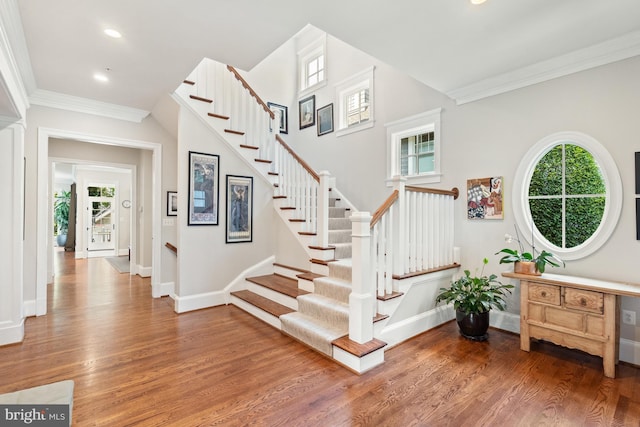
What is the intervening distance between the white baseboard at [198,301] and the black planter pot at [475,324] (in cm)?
315

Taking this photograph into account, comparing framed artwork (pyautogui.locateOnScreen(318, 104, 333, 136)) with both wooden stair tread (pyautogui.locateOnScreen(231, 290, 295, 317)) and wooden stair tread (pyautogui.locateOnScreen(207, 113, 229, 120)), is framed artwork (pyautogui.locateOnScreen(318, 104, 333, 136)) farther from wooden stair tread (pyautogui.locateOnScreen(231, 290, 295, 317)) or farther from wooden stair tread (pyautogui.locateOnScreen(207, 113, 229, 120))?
wooden stair tread (pyautogui.locateOnScreen(231, 290, 295, 317))

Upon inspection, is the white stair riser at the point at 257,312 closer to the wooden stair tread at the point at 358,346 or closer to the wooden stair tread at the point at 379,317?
the wooden stair tread at the point at 358,346

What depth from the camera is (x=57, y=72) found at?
3238 millimetres

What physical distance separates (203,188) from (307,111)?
2784 millimetres

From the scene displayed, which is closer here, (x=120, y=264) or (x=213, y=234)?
(x=213, y=234)

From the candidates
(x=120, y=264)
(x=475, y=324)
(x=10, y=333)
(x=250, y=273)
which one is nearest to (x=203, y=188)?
(x=250, y=273)

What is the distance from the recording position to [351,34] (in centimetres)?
254

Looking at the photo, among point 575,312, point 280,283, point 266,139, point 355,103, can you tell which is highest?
point 355,103

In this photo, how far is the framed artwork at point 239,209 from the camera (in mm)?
4461

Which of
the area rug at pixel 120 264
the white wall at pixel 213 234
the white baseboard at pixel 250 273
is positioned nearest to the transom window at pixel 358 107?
the white wall at pixel 213 234

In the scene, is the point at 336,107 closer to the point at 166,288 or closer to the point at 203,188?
the point at 203,188

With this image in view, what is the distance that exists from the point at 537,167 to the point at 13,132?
5505 millimetres

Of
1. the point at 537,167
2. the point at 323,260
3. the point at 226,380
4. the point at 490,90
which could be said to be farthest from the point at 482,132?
the point at 226,380

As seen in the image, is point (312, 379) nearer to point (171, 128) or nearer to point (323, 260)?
point (323, 260)
